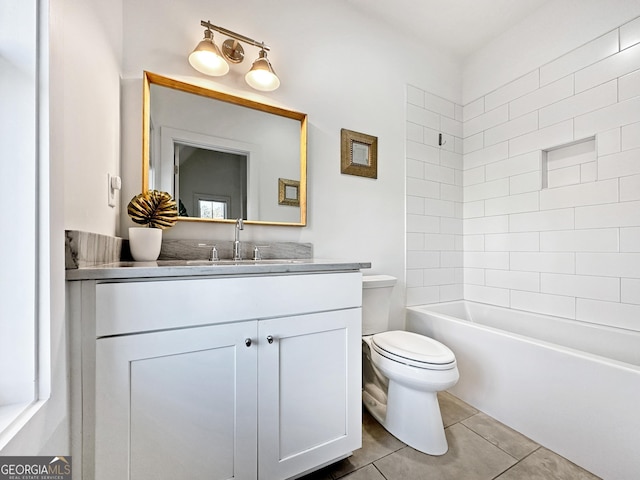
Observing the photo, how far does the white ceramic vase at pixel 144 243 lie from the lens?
112cm

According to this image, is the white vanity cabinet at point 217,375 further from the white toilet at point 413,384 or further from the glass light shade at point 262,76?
the glass light shade at point 262,76

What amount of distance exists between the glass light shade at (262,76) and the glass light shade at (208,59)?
13 cm

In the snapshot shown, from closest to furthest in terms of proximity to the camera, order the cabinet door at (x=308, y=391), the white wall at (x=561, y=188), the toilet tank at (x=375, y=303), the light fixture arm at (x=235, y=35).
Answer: the cabinet door at (x=308, y=391), the light fixture arm at (x=235, y=35), the white wall at (x=561, y=188), the toilet tank at (x=375, y=303)

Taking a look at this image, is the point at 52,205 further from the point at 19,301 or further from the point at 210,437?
the point at 210,437

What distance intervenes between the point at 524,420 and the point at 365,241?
131 cm

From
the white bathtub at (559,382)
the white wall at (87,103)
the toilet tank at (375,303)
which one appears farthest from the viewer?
the toilet tank at (375,303)

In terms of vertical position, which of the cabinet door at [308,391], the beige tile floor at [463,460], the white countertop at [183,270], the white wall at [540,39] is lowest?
the beige tile floor at [463,460]

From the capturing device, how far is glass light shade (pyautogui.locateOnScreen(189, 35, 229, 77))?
1.32m

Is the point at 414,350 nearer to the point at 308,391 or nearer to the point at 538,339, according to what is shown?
the point at 308,391

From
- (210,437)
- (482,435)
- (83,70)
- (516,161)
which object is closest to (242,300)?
(210,437)

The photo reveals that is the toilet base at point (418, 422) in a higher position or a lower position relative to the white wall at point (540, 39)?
lower

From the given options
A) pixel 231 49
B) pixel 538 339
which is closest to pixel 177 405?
pixel 231 49

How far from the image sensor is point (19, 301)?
1.83ft

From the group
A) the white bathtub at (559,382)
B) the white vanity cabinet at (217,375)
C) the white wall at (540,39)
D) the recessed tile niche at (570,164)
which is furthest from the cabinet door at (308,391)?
the white wall at (540,39)
